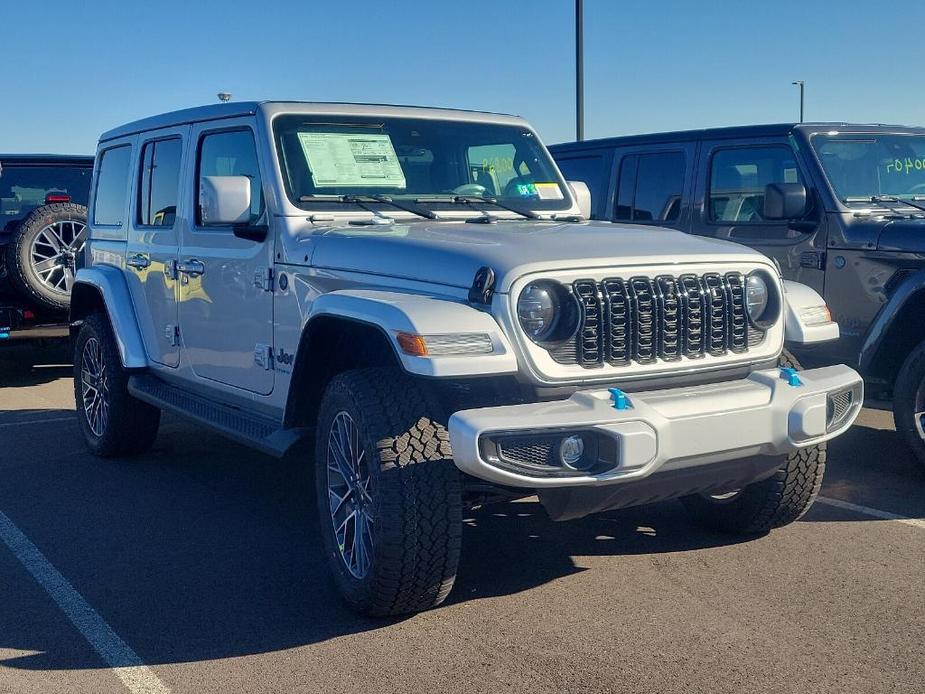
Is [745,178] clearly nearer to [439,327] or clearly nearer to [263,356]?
[263,356]

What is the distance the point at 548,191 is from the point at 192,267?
1.86 m

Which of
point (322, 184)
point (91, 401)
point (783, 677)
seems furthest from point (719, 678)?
point (91, 401)

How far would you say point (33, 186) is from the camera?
394 inches

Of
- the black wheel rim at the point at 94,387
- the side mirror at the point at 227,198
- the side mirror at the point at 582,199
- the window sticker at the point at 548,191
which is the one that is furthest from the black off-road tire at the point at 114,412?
the side mirror at the point at 582,199

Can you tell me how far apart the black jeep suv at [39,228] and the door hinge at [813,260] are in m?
5.52

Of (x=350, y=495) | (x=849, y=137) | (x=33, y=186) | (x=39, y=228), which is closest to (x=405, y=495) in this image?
(x=350, y=495)

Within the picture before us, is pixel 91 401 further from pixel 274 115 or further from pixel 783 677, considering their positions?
pixel 783 677

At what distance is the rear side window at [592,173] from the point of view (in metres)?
8.02

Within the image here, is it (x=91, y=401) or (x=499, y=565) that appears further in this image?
(x=91, y=401)

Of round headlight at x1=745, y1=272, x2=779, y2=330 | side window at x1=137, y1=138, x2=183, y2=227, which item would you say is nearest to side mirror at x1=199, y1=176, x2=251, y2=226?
side window at x1=137, y1=138, x2=183, y2=227

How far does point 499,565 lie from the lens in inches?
182

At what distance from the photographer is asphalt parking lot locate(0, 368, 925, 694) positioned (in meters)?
3.57

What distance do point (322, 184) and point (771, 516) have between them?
2.48 metres

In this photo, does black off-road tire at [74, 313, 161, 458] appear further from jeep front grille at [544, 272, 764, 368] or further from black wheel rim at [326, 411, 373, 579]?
jeep front grille at [544, 272, 764, 368]
